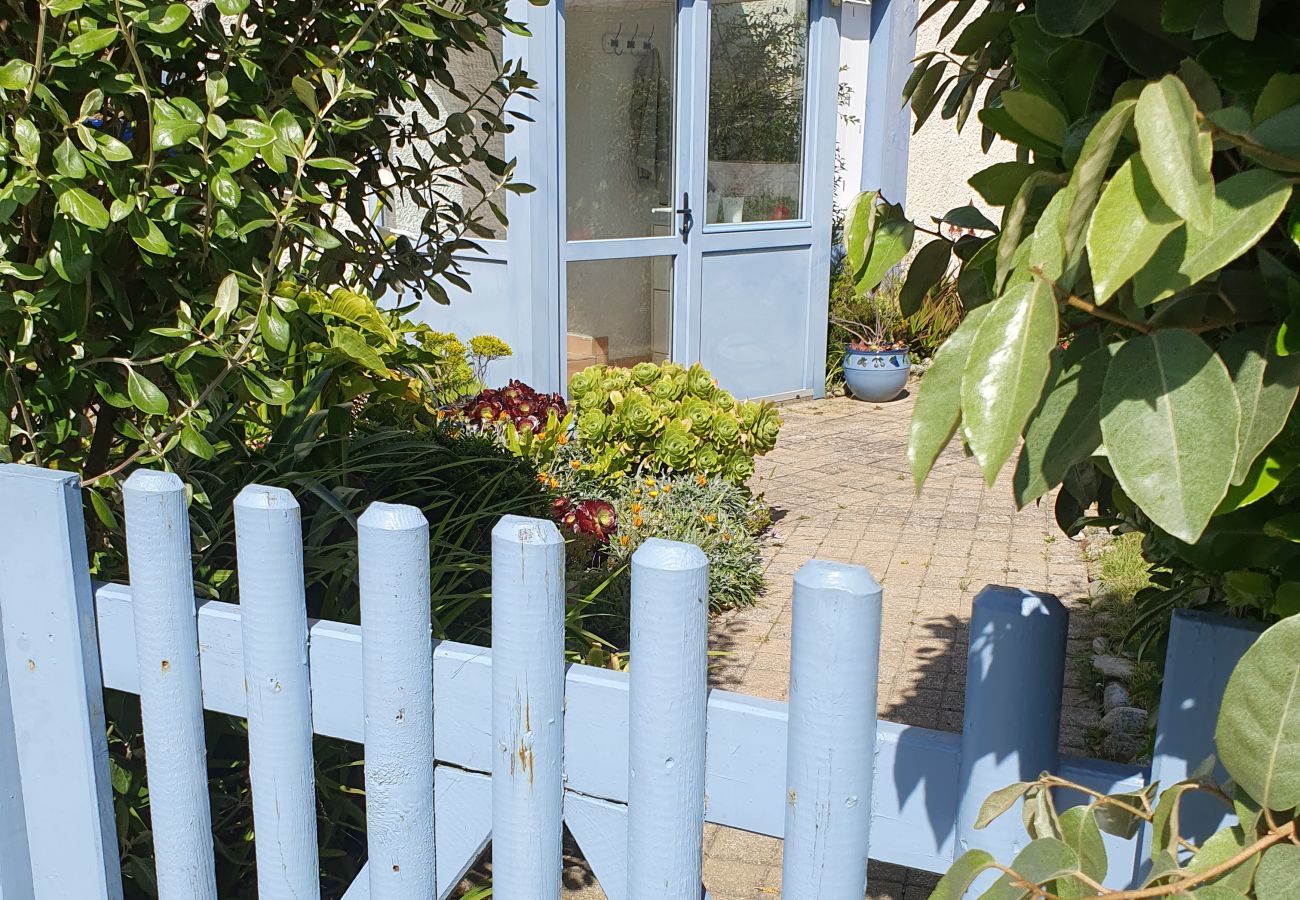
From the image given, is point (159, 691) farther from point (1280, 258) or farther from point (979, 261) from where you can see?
point (1280, 258)

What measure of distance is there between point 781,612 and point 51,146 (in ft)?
10.4

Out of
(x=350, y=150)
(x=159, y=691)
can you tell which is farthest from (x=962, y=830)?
(x=350, y=150)

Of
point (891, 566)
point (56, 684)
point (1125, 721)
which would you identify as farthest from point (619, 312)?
point (56, 684)

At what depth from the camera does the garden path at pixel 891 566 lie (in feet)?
9.07

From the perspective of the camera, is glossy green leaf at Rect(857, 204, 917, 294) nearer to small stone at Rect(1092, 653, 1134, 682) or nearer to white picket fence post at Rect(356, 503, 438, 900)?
white picket fence post at Rect(356, 503, 438, 900)

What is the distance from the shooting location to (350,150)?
83.5 inches

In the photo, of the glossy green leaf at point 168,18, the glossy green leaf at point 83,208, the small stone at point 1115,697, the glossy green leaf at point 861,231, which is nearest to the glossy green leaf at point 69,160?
the glossy green leaf at point 83,208

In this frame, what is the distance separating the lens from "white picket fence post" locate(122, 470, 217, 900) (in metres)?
1.37

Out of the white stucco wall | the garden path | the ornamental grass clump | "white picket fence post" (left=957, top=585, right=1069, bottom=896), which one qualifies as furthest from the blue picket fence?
the white stucco wall

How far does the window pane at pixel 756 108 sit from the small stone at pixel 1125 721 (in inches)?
179

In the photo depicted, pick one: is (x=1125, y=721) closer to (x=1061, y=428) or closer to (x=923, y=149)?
(x=1061, y=428)

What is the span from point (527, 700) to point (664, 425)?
12.0ft

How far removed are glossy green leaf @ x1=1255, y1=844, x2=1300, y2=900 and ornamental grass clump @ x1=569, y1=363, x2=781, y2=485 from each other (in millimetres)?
4041

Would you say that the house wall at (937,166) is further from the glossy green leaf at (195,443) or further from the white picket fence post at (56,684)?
the white picket fence post at (56,684)
